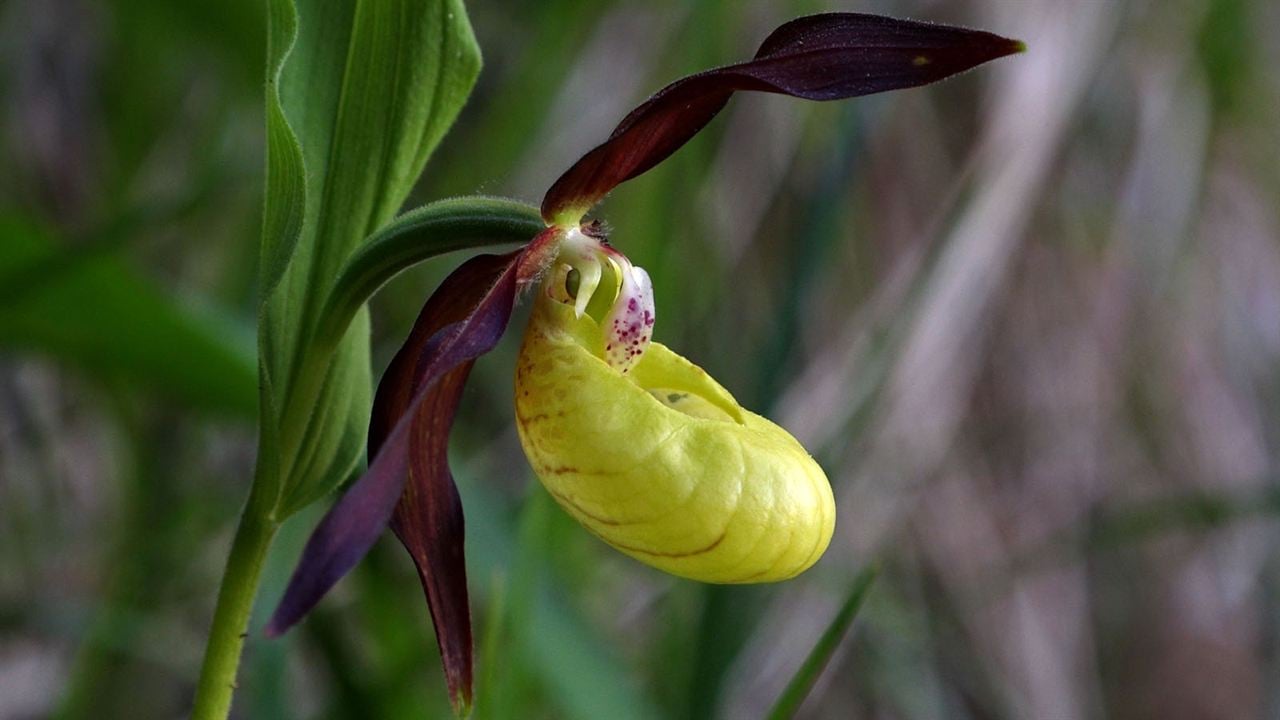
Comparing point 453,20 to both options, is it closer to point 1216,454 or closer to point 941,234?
point 941,234

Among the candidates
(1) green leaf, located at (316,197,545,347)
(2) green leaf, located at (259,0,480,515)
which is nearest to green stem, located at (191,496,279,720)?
(2) green leaf, located at (259,0,480,515)

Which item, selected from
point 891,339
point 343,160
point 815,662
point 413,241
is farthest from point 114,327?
point 891,339

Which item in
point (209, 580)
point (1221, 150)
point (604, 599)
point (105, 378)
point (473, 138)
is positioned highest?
point (1221, 150)

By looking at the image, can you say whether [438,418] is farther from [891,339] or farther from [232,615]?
[891,339]

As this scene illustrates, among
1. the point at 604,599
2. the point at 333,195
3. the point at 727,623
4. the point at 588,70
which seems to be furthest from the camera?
the point at 588,70

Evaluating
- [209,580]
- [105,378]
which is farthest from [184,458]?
[105,378]

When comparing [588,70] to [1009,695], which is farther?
[588,70]
